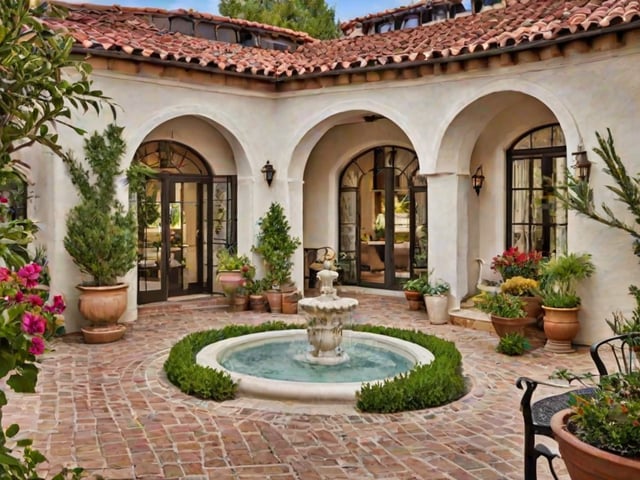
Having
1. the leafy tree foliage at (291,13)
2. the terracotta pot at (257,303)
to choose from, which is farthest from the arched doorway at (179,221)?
the leafy tree foliage at (291,13)

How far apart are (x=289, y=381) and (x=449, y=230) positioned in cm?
550

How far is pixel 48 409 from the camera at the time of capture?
21.0ft

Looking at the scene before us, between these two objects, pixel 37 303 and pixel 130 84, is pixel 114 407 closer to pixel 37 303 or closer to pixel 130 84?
pixel 37 303

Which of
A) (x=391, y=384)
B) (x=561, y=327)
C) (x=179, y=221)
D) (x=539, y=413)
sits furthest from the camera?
(x=179, y=221)

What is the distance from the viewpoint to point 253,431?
575 centimetres

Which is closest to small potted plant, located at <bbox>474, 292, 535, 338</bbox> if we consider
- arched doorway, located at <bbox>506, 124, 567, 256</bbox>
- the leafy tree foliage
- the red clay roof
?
arched doorway, located at <bbox>506, 124, 567, 256</bbox>

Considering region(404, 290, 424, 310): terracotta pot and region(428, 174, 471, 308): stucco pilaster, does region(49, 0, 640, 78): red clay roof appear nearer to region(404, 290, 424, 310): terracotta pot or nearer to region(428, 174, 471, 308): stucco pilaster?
region(428, 174, 471, 308): stucco pilaster

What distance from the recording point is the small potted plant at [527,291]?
9789 mm

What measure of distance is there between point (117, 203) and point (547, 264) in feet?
23.0

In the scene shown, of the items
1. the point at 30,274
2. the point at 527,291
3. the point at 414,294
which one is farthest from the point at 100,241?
the point at 527,291

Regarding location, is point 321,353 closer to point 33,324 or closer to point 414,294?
point 414,294

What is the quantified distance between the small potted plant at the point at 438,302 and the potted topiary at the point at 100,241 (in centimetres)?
523

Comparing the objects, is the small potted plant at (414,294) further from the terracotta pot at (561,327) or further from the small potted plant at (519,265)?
the terracotta pot at (561,327)

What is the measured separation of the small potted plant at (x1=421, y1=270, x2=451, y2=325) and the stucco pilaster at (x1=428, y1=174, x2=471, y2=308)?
15 cm
